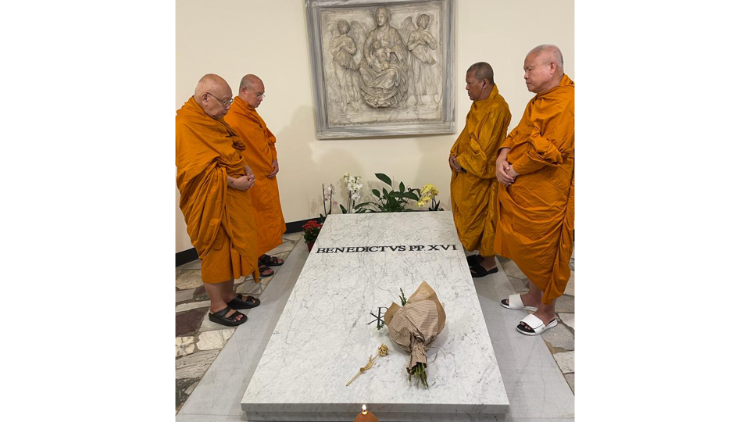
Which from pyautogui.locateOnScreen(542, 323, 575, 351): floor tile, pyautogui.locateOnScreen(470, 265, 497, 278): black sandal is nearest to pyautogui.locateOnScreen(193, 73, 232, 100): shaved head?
pyautogui.locateOnScreen(470, 265, 497, 278): black sandal

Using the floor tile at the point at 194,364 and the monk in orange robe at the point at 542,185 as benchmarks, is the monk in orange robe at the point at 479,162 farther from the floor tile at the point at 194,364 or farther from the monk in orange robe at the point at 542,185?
the floor tile at the point at 194,364

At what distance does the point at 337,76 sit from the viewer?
198 inches

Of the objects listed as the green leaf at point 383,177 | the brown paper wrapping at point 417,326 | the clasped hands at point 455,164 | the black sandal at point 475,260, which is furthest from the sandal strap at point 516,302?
the green leaf at point 383,177

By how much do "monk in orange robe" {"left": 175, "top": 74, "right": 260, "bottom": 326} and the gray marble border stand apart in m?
1.89

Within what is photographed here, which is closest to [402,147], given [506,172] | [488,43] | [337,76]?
[337,76]

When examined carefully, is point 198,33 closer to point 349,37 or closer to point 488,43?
point 349,37

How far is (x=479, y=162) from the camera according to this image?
11.7ft

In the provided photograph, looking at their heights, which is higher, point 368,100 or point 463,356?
point 368,100

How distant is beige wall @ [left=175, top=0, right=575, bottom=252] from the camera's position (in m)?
4.71

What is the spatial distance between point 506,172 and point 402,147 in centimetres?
246

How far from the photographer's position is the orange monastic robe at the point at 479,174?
3508 mm

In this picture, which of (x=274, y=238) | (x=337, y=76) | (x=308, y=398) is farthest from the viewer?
(x=337, y=76)

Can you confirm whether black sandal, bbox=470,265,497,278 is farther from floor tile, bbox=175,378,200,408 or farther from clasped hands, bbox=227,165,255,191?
floor tile, bbox=175,378,200,408

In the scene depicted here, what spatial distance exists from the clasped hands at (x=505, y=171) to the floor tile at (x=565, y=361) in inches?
45.8
